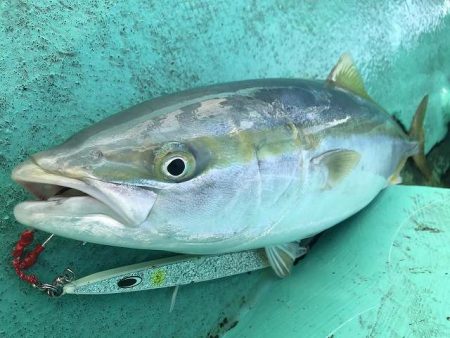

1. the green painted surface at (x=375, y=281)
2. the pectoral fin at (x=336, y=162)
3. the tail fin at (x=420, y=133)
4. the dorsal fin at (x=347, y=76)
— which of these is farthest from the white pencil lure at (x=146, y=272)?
the tail fin at (x=420, y=133)

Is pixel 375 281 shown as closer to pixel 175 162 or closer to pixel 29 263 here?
pixel 175 162

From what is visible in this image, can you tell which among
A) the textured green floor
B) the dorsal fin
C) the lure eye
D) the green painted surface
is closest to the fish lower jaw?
the lure eye

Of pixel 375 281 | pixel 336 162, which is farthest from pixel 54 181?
pixel 375 281

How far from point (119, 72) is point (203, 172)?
0.53 meters

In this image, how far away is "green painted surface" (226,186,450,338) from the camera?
132 centimetres

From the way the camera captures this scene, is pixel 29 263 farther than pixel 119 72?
No

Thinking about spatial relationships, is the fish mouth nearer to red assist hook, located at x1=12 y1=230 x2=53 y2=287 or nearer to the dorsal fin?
red assist hook, located at x1=12 y1=230 x2=53 y2=287

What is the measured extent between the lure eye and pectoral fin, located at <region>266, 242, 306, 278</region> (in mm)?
558

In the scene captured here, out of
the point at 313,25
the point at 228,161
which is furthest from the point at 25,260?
the point at 313,25

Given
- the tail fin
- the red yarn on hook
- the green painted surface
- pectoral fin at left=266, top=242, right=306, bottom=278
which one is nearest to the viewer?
the red yarn on hook

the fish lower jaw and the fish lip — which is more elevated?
the fish lip

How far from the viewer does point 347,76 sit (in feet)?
5.41

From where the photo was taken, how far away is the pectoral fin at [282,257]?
1.52 m

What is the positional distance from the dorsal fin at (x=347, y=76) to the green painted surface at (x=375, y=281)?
0.40 m
